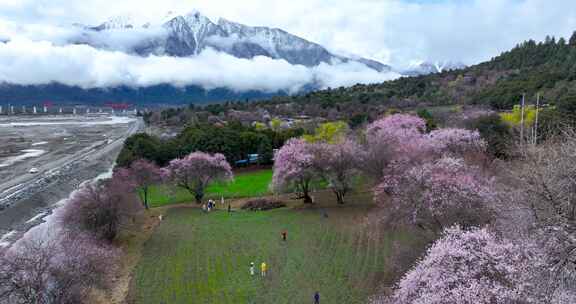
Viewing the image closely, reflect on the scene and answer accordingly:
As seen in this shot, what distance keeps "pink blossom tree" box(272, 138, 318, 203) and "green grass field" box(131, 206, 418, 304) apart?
3.71 m

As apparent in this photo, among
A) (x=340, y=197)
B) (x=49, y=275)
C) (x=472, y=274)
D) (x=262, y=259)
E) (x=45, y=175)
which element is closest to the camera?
(x=472, y=274)

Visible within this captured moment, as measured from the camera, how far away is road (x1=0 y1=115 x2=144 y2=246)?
37781 millimetres

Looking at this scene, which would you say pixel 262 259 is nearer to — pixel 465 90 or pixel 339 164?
pixel 339 164

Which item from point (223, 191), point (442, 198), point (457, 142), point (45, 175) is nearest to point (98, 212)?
point (223, 191)

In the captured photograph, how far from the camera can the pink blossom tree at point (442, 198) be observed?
788 inches

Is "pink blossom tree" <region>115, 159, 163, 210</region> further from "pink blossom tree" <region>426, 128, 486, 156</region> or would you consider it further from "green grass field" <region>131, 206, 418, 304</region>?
"pink blossom tree" <region>426, 128, 486, 156</region>

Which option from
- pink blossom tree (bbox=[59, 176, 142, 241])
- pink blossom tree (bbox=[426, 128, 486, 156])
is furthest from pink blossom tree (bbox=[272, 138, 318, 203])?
pink blossom tree (bbox=[59, 176, 142, 241])

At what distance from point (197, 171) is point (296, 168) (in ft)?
32.3

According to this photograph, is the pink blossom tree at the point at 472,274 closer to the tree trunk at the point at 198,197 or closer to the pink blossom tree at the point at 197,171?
the pink blossom tree at the point at 197,171

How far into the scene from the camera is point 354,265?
76.7 feet

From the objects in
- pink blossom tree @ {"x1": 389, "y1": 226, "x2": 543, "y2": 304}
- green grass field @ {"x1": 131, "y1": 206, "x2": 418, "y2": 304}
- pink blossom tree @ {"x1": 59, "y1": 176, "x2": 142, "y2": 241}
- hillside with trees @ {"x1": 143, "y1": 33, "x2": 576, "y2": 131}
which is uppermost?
hillside with trees @ {"x1": 143, "y1": 33, "x2": 576, "y2": 131}

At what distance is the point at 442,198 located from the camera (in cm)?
2081

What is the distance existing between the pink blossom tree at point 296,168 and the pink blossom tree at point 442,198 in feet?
46.1

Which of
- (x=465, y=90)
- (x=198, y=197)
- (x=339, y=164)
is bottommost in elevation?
(x=198, y=197)
